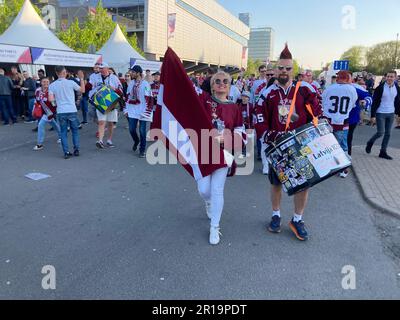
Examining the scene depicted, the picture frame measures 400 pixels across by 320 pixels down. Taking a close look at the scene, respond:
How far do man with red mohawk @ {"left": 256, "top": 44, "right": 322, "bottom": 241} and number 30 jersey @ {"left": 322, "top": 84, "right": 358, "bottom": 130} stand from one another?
286 cm

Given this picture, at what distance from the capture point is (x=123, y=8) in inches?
2275

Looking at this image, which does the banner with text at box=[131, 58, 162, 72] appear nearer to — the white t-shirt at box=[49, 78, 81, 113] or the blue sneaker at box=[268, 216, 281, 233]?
the white t-shirt at box=[49, 78, 81, 113]

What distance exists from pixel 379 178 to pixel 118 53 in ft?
67.4

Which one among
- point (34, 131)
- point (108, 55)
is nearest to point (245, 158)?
point (34, 131)

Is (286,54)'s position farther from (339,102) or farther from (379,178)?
(379,178)

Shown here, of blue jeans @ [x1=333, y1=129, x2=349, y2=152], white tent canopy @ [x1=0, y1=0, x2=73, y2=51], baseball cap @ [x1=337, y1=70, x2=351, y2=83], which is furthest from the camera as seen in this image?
white tent canopy @ [x1=0, y1=0, x2=73, y2=51]

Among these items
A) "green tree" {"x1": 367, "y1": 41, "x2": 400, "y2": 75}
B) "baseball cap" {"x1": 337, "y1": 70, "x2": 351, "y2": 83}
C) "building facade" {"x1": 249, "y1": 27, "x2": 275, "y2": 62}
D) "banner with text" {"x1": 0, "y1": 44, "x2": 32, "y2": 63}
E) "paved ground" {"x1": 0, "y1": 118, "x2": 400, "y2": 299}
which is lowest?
"paved ground" {"x1": 0, "y1": 118, "x2": 400, "y2": 299}

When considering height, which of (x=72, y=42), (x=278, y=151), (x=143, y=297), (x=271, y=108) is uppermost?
(x=72, y=42)

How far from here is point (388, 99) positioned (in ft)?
25.0

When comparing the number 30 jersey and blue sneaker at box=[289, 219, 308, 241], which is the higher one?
the number 30 jersey

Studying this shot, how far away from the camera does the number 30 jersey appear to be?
20.7 feet

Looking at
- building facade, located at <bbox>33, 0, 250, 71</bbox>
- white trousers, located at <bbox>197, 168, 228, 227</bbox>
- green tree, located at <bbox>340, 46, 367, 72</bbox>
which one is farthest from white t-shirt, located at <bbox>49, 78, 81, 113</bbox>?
green tree, located at <bbox>340, 46, 367, 72</bbox>
